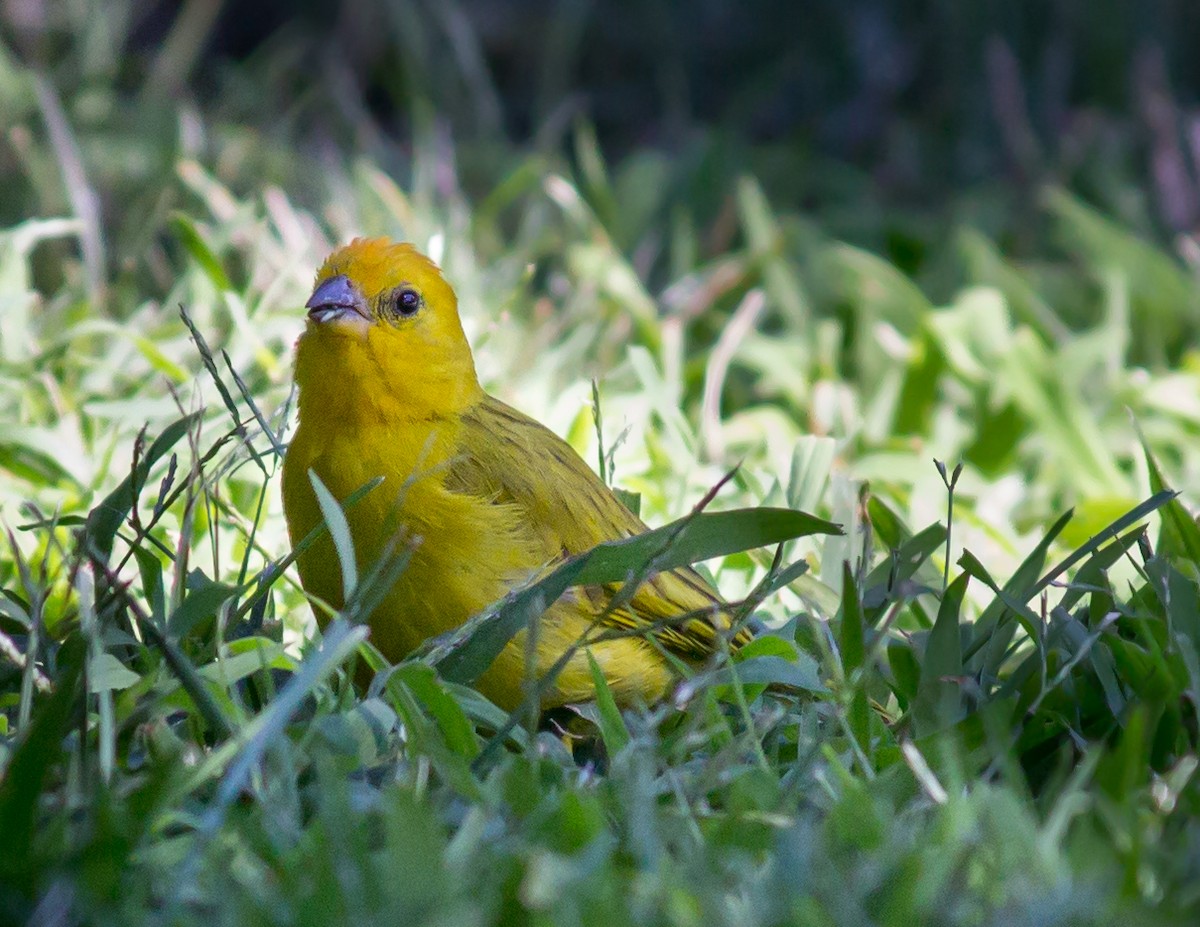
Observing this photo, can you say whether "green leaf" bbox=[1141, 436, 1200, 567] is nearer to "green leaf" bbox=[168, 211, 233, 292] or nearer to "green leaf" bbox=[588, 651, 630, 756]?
"green leaf" bbox=[588, 651, 630, 756]

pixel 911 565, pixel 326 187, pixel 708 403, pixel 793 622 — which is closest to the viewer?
pixel 793 622

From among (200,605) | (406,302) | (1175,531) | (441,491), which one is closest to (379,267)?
(406,302)

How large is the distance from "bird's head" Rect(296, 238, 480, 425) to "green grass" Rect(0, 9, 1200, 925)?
21 cm

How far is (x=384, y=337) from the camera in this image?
2.66 meters

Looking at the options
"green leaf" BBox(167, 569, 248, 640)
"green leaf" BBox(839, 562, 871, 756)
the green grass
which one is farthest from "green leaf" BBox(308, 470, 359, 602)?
"green leaf" BBox(839, 562, 871, 756)

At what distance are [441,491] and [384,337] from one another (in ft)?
1.14

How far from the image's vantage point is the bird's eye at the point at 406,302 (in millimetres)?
2723

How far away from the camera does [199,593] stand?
214cm

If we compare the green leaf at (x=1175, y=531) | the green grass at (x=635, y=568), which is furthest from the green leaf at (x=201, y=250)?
the green leaf at (x=1175, y=531)

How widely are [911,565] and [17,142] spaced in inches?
127

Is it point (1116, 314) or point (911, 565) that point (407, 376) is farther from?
point (1116, 314)

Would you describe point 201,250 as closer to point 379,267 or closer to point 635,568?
point 379,267

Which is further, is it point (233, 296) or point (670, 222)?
point (670, 222)

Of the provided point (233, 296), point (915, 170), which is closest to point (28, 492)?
point (233, 296)
